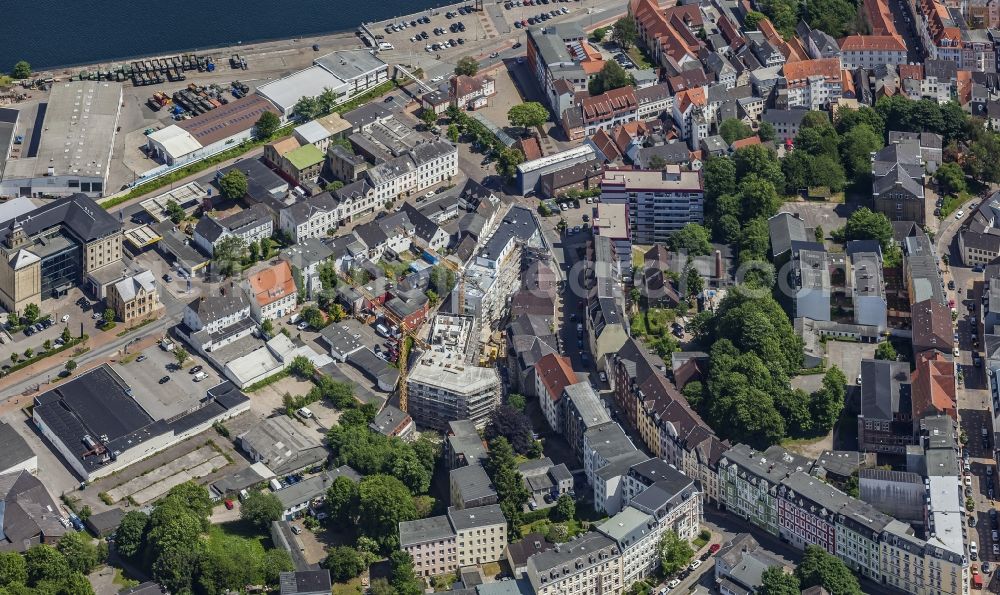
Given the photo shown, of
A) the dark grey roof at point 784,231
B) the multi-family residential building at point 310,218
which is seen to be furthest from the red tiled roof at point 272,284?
the dark grey roof at point 784,231

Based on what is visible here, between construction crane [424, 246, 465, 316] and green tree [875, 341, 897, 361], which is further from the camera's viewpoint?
construction crane [424, 246, 465, 316]

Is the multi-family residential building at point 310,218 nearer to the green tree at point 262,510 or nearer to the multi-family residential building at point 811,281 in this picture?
the green tree at point 262,510

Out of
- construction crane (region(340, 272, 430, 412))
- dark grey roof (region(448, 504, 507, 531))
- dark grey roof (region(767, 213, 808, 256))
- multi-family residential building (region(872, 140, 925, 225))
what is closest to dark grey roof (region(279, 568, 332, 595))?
dark grey roof (region(448, 504, 507, 531))

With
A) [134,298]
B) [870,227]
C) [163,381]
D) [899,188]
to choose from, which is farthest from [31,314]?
[899,188]

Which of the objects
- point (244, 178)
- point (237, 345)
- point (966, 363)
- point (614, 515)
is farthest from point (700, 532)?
point (244, 178)

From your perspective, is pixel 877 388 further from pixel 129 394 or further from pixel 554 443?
pixel 129 394

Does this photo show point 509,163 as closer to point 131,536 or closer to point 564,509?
point 564,509

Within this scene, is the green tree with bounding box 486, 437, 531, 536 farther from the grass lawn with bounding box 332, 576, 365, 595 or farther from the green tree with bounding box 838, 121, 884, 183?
the green tree with bounding box 838, 121, 884, 183
